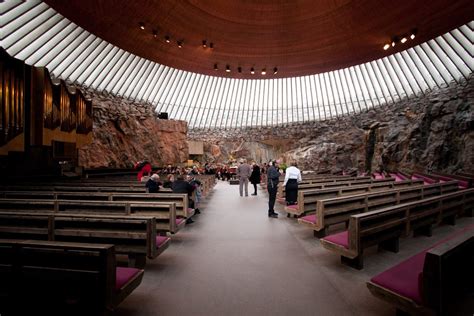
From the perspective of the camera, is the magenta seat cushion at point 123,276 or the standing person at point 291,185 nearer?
the magenta seat cushion at point 123,276

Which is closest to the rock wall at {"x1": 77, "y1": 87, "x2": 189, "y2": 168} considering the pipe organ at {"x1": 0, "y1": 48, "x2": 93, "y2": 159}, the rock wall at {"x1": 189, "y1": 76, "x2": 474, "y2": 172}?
the rock wall at {"x1": 189, "y1": 76, "x2": 474, "y2": 172}

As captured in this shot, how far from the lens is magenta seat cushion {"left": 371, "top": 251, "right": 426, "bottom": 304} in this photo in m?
1.84

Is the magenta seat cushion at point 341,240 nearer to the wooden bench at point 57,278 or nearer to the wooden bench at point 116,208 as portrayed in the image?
the wooden bench at point 116,208

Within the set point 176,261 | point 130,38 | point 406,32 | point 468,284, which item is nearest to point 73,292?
point 176,261

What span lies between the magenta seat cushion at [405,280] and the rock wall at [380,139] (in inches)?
459

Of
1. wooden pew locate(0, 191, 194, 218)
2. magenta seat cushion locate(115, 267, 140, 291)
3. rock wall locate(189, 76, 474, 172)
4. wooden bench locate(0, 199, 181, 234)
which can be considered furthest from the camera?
rock wall locate(189, 76, 474, 172)

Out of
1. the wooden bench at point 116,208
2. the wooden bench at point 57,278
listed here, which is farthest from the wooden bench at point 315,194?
the wooden bench at point 57,278

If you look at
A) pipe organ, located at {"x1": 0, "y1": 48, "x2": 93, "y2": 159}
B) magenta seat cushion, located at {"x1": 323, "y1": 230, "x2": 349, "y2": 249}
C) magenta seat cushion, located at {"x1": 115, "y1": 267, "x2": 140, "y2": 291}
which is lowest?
magenta seat cushion, located at {"x1": 323, "y1": 230, "x2": 349, "y2": 249}

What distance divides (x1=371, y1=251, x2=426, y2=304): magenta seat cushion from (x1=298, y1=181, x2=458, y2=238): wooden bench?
62.9 inches

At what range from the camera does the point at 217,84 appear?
78.3 feet

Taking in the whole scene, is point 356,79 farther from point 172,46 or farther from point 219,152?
point 172,46

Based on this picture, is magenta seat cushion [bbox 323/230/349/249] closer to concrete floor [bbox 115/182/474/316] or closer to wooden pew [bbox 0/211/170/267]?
concrete floor [bbox 115/182/474/316]

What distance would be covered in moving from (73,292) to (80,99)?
11.5 meters

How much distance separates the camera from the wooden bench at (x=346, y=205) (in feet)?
12.8
